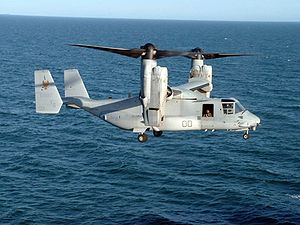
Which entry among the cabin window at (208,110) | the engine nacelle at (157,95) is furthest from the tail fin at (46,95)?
the cabin window at (208,110)

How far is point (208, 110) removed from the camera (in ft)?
138

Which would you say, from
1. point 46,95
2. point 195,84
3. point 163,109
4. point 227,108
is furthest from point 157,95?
point 46,95

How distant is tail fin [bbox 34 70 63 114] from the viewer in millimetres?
43250

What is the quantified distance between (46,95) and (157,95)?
Result: 1214 centimetres

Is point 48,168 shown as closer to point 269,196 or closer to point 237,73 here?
point 269,196

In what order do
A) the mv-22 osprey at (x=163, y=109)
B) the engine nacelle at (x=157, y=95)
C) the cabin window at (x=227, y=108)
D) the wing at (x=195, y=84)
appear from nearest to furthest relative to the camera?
the engine nacelle at (x=157, y=95)
the mv-22 osprey at (x=163, y=109)
the cabin window at (x=227, y=108)
the wing at (x=195, y=84)

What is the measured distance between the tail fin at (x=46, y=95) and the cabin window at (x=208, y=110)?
13.0 m

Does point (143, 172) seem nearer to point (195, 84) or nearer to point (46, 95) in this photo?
point (195, 84)

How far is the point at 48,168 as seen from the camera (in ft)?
274

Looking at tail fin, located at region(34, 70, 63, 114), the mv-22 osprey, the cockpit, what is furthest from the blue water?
the cockpit

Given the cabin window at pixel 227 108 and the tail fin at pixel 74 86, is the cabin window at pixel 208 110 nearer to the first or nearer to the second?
the cabin window at pixel 227 108

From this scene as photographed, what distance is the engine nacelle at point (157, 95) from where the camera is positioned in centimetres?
3556

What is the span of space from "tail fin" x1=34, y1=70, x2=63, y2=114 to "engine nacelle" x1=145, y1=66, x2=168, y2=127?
32.2 feet

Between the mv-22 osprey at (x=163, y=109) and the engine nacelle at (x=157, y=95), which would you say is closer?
the engine nacelle at (x=157, y=95)
